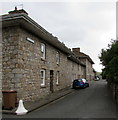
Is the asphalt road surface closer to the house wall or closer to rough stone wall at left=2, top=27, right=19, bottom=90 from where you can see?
the house wall

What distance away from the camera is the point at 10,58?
10.4 meters

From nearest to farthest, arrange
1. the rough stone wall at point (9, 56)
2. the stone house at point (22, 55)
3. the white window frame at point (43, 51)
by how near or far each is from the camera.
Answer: the stone house at point (22, 55) < the rough stone wall at point (9, 56) < the white window frame at point (43, 51)

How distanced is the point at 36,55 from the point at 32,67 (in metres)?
1.19

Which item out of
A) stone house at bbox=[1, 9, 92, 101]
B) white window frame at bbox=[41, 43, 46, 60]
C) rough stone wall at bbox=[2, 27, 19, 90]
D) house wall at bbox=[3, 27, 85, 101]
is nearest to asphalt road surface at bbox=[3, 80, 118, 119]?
house wall at bbox=[3, 27, 85, 101]

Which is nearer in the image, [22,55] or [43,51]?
[22,55]

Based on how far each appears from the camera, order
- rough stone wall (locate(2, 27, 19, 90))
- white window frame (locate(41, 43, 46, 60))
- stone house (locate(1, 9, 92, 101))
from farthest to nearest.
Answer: white window frame (locate(41, 43, 46, 60)), rough stone wall (locate(2, 27, 19, 90)), stone house (locate(1, 9, 92, 101))

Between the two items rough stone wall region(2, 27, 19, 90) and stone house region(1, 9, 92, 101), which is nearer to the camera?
stone house region(1, 9, 92, 101)

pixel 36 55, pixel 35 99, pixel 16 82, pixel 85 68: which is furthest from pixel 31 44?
pixel 85 68

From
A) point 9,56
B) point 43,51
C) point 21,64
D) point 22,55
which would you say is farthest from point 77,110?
point 43,51

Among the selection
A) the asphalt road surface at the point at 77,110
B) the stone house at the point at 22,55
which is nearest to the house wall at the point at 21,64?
the stone house at the point at 22,55

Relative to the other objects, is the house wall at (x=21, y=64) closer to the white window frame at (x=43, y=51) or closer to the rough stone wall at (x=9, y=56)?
the rough stone wall at (x=9, y=56)

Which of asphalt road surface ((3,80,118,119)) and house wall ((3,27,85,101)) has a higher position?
house wall ((3,27,85,101))

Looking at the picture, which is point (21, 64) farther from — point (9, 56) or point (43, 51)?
point (43, 51)

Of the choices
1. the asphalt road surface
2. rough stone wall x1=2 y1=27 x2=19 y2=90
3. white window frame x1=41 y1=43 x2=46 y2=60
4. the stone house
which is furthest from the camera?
white window frame x1=41 y1=43 x2=46 y2=60
